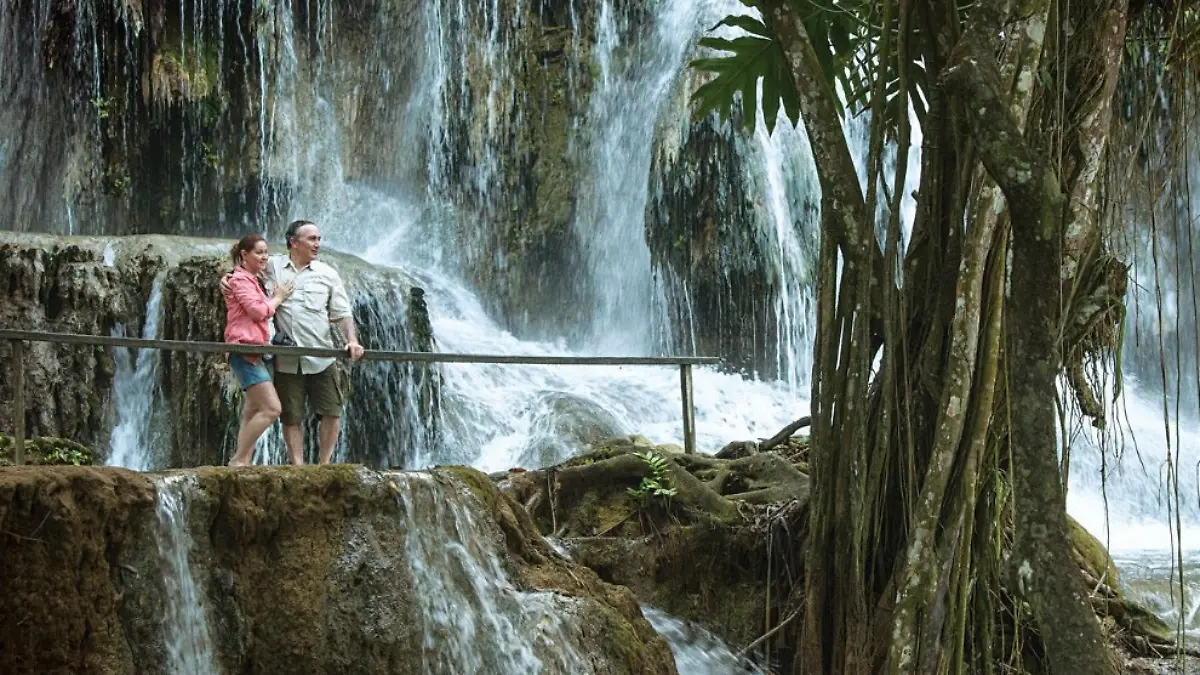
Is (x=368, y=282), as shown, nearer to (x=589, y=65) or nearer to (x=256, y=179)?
(x=256, y=179)

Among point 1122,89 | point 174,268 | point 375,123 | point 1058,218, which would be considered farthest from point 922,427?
point 375,123

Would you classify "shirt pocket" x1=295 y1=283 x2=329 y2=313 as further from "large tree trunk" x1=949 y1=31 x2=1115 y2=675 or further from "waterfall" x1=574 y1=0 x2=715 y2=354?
"waterfall" x1=574 y1=0 x2=715 y2=354

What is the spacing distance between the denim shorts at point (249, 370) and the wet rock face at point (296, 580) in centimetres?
108

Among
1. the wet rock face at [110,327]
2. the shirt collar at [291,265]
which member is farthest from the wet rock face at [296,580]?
the wet rock face at [110,327]

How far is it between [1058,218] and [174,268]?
8995 mm

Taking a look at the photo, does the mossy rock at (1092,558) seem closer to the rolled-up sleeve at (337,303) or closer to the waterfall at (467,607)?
the waterfall at (467,607)

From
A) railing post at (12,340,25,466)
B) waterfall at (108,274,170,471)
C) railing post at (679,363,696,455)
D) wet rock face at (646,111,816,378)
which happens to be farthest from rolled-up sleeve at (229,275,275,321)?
wet rock face at (646,111,816,378)

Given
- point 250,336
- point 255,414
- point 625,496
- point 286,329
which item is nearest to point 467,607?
point 255,414

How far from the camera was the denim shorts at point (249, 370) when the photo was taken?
18.0 feet

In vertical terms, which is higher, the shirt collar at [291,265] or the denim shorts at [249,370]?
the shirt collar at [291,265]

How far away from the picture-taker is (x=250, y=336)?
554cm

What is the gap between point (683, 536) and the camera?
6.25 m

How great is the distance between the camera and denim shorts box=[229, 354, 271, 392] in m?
5.48

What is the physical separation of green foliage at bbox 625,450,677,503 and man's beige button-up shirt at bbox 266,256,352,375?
1682 millimetres
